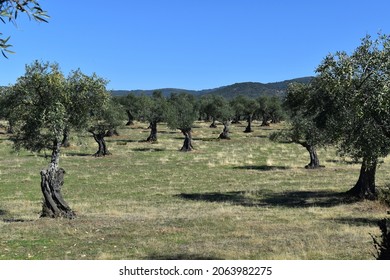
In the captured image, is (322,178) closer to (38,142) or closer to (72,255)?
(38,142)

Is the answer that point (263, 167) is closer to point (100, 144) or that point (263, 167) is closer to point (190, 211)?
point (100, 144)

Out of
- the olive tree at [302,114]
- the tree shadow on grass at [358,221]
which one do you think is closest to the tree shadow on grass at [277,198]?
the tree shadow on grass at [358,221]

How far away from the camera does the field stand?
14.4m

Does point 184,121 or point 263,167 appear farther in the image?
point 184,121

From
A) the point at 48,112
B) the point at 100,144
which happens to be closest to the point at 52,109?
the point at 48,112

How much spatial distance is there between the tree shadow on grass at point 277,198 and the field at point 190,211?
7 centimetres

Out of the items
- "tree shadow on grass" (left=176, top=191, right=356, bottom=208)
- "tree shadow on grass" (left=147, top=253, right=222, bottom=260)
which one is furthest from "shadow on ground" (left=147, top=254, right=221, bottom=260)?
"tree shadow on grass" (left=176, top=191, right=356, bottom=208)

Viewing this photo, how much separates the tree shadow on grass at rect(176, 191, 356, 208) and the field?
0.07m

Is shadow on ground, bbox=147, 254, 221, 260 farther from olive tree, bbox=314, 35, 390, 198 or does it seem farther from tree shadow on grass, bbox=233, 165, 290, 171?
tree shadow on grass, bbox=233, 165, 290, 171

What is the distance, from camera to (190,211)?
23578mm

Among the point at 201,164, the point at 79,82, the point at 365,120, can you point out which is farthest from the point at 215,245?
the point at 201,164

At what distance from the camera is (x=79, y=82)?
22.2 metres

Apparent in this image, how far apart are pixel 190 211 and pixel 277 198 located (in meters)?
7.52
